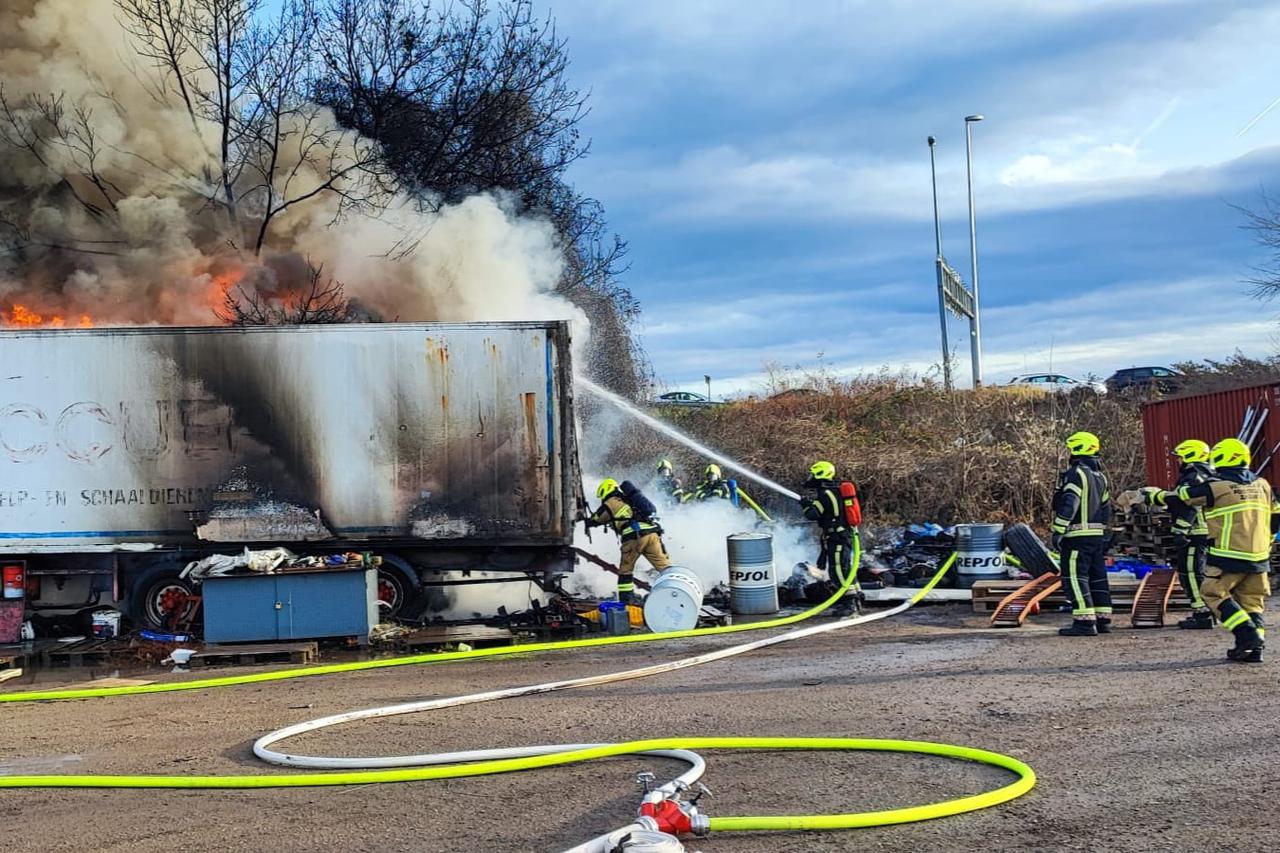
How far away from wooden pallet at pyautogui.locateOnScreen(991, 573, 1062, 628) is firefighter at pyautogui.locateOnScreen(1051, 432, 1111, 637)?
0.66 meters

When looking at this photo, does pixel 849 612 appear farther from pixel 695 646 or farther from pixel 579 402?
pixel 579 402

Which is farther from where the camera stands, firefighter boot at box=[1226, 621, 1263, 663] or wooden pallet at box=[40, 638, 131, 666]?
wooden pallet at box=[40, 638, 131, 666]

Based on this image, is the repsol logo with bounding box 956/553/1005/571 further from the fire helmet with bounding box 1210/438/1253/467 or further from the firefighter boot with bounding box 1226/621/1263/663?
the firefighter boot with bounding box 1226/621/1263/663

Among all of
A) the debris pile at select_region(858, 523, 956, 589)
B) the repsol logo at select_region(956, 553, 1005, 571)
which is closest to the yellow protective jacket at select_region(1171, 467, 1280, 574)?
the repsol logo at select_region(956, 553, 1005, 571)

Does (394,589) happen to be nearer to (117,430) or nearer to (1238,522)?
(117,430)

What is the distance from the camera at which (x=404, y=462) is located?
34.8ft

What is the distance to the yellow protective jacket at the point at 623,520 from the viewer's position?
10.7 metres

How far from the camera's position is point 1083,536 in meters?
8.80

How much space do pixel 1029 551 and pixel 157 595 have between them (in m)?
9.52

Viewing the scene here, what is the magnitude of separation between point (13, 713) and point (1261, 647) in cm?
891

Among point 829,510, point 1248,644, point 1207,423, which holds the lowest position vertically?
point 1248,644

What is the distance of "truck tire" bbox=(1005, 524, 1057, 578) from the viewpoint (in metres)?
11.7

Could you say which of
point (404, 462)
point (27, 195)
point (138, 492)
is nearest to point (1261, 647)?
point (404, 462)

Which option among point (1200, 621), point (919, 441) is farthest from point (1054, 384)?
point (1200, 621)
